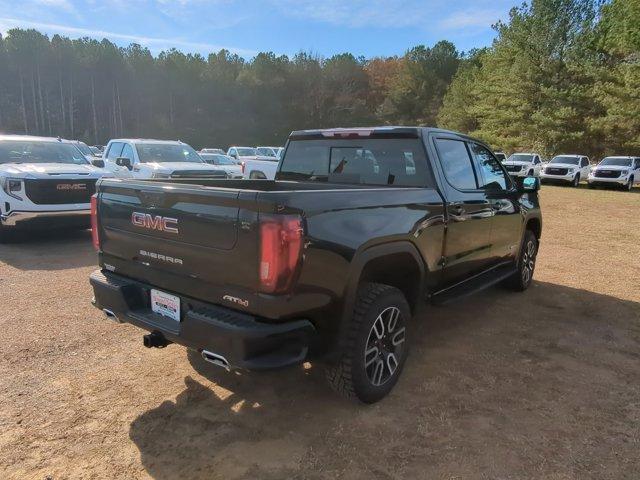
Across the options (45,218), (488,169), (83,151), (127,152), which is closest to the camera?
(488,169)

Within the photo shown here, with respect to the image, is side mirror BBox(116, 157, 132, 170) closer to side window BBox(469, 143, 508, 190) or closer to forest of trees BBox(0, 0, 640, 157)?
side window BBox(469, 143, 508, 190)

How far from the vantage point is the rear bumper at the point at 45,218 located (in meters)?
7.48

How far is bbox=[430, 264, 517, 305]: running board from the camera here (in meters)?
3.90

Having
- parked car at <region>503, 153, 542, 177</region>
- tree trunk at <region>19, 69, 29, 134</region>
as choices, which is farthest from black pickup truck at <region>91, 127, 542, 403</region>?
tree trunk at <region>19, 69, 29, 134</region>

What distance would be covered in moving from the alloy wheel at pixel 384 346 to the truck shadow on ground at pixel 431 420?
0.66ft

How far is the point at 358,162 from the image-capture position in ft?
13.8

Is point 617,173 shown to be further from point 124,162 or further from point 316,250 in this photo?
point 316,250

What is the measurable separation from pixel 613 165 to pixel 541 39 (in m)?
18.1

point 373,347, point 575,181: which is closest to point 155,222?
point 373,347

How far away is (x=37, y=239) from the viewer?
8.40m

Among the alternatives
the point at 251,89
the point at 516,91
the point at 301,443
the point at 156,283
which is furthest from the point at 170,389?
the point at 251,89

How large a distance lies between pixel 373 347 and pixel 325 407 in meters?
0.52

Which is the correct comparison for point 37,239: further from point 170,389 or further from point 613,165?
point 613,165

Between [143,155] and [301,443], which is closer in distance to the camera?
[301,443]
